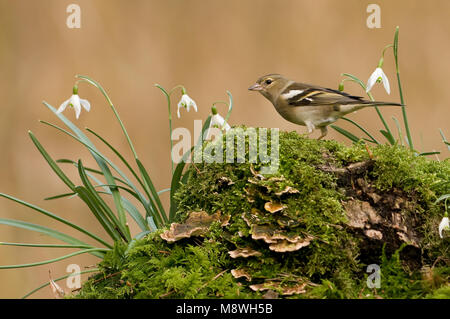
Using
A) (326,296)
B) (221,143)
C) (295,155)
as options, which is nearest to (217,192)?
(221,143)

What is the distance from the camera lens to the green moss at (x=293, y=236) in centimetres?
174

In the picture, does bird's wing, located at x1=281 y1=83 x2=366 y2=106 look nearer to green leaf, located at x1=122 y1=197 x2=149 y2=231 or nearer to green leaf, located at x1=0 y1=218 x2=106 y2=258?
green leaf, located at x1=122 y1=197 x2=149 y2=231

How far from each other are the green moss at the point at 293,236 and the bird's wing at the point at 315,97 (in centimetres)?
45

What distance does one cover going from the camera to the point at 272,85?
295cm

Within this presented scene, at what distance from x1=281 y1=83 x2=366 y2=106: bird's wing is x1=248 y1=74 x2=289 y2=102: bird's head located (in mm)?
139

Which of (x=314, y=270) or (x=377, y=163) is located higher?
(x=377, y=163)
